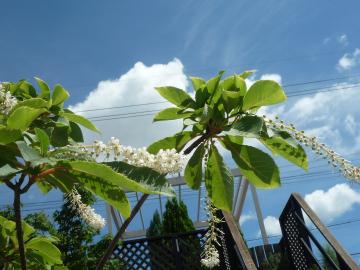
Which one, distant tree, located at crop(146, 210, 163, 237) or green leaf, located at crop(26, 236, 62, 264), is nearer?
green leaf, located at crop(26, 236, 62, 264)

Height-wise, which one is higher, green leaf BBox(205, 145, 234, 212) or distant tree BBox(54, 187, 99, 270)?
distant tree BBox(54, 187, 99, 270)

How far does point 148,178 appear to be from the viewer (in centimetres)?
Answer: 113

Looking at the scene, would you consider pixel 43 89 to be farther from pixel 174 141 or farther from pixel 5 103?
pixel 174 141

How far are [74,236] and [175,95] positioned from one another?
12.5 feet

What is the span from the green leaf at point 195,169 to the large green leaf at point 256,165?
0.10 m

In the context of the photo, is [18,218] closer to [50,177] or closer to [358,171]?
[50,177]

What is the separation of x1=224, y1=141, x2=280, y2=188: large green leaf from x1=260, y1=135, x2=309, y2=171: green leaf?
0.23 feet

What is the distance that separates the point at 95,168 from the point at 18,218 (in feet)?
0.77

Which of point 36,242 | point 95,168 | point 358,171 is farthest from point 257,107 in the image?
point 36,242

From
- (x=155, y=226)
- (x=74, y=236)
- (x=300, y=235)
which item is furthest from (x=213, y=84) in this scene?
(x=155, y=226)

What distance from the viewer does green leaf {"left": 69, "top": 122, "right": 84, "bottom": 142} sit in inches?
64.6

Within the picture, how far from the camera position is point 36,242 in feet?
6.28

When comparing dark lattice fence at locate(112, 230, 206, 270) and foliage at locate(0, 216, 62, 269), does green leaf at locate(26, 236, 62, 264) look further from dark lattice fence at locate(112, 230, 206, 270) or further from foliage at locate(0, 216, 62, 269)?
dark lattice fence at locate(112, 230, 206, 270)

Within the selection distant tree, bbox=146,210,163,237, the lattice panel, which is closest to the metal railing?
the lattice panel
